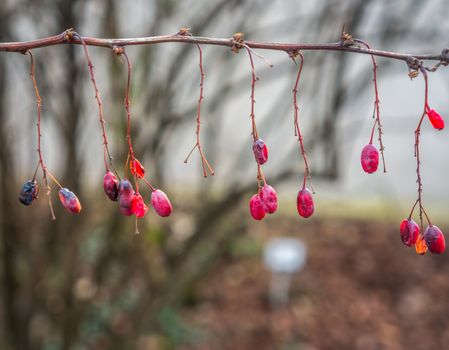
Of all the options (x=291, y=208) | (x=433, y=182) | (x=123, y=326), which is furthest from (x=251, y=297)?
(x=433, y=182)

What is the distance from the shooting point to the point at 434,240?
1447 mm

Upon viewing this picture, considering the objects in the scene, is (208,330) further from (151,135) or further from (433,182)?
(433,182)

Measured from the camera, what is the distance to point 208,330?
16.8 ft

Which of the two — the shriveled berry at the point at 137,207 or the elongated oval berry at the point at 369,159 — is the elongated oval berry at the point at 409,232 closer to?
the elongated oval berry at the point at 369,159

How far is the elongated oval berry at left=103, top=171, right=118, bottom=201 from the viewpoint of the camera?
1443mm

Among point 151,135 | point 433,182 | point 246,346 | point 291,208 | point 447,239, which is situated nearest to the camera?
point 151,135

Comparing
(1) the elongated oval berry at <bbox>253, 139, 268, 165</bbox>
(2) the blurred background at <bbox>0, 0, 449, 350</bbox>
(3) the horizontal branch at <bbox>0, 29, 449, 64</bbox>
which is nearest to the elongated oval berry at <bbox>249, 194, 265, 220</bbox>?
(1) the elongated oval berry at <bbox>253, 139, 268, 165</bbox>

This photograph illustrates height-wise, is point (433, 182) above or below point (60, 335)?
above

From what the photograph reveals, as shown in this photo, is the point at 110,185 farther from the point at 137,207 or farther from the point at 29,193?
the point at 29,193

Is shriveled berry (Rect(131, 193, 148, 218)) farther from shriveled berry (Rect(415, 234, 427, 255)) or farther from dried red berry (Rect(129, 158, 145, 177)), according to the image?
shriveled berry (Rect(415, 234, 427, 255))

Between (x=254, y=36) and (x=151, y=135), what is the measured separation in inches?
36.0

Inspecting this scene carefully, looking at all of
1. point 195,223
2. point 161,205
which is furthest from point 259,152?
point 195,223

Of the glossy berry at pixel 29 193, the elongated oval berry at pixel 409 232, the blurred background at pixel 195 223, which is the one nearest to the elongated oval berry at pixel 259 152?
the elongated oval berry at pixel 409 232

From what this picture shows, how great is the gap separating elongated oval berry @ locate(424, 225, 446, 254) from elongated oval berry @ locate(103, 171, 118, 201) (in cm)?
61
